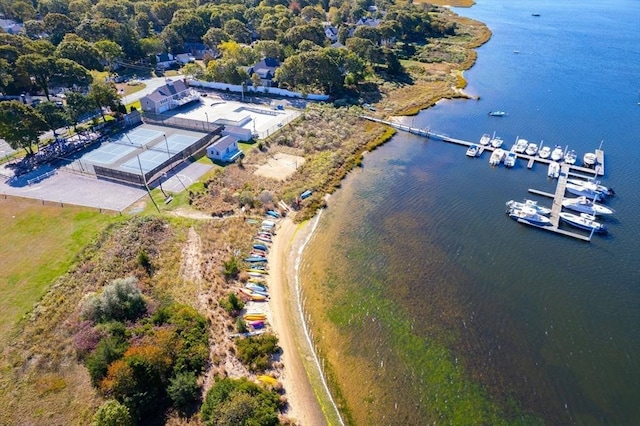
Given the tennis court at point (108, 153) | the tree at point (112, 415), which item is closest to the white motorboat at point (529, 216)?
the tree at point (112, 415)

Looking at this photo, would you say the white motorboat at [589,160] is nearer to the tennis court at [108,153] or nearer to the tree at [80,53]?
the tennis court at [108,153]

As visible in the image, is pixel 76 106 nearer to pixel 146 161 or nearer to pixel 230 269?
pixel 146 161

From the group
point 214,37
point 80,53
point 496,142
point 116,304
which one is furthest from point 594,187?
point 80,53

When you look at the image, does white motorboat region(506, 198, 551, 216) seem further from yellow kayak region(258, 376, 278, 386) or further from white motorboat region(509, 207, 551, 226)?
yellow kayak region(258, 376, 278, 386)

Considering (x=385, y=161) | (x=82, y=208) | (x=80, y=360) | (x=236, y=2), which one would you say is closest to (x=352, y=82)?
(x=385, y=161)

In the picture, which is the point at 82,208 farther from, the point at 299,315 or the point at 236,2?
the point at 236,2

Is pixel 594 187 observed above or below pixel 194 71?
below
